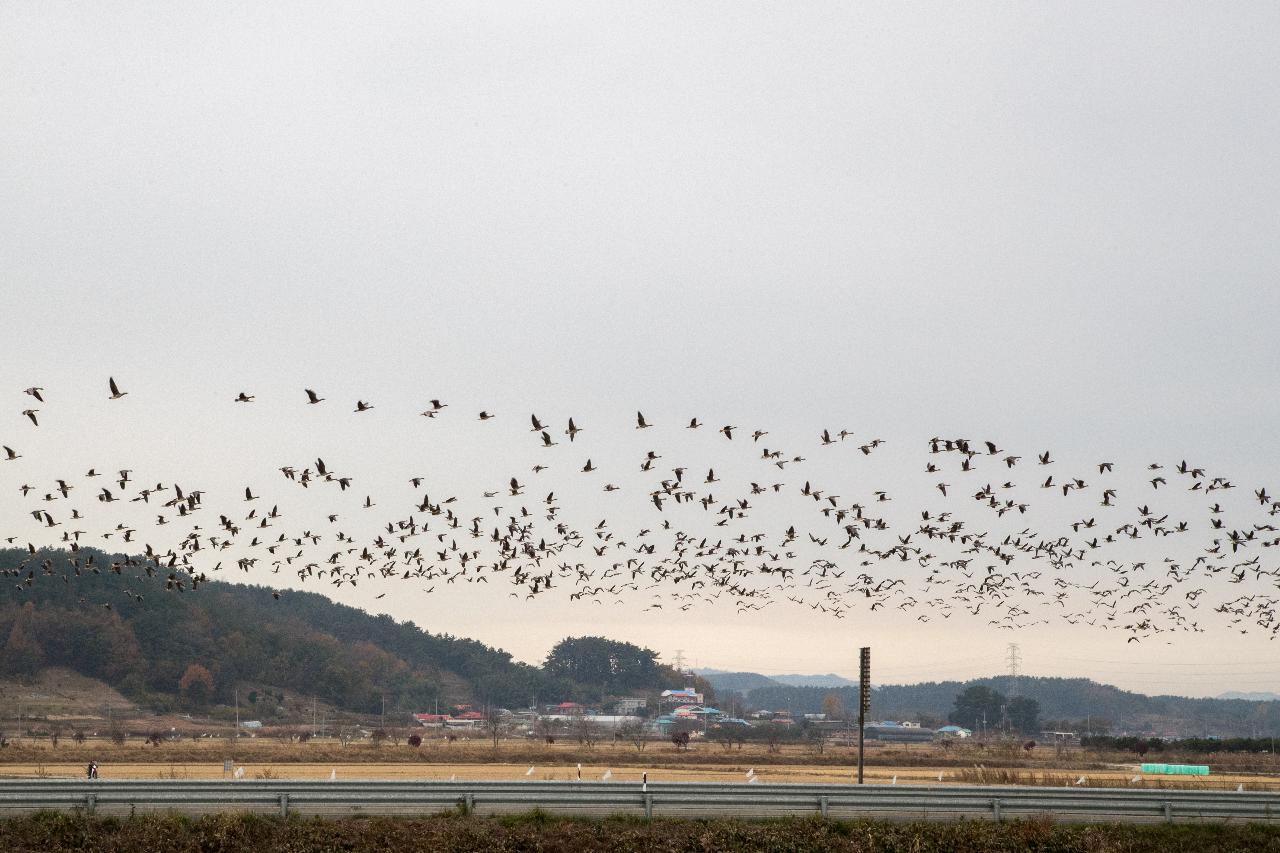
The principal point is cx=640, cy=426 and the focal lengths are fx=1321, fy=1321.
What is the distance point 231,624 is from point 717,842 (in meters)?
171

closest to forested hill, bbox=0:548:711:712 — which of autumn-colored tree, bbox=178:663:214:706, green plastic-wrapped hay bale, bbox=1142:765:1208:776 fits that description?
autumn-colored tree, bbox=178:663:214:706

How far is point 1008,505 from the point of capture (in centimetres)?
4525

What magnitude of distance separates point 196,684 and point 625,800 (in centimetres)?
14332

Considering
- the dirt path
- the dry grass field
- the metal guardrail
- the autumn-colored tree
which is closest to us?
the metal guardrail

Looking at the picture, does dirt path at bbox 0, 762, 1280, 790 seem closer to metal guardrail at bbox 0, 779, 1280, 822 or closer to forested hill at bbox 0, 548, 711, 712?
metal guardrail at bbox 0, 779, 1280, 822

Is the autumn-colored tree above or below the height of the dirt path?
above

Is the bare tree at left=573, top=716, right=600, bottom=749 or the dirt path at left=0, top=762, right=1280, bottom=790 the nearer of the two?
the dirt path at left=0, top=762, right=1280, bottom=790

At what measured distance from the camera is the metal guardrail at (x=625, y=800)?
111 ft

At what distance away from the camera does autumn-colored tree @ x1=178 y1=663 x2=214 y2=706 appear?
165250 mm

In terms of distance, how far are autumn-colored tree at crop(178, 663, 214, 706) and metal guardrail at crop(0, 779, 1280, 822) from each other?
137 m

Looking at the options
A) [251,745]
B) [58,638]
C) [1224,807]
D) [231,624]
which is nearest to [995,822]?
[1224,807]

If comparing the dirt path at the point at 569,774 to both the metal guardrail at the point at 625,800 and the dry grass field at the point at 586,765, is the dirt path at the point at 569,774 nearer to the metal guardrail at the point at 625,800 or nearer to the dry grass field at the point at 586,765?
the dry grass field at the point at 586,765

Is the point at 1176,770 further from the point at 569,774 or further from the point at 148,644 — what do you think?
the point at 148,644

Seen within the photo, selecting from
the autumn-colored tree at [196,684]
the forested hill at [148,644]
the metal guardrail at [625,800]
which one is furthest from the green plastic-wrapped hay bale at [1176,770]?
the autumn-colored tree at [196,684]
